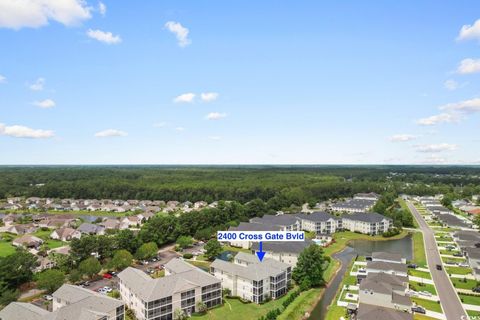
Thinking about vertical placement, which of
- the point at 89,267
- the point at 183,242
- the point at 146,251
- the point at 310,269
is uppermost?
the point at 310,269

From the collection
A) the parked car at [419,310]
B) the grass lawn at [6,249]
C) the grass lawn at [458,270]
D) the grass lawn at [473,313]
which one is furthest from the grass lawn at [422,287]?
the grass lawn at [6,249]

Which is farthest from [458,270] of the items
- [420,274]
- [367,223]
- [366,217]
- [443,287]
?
[366,217]

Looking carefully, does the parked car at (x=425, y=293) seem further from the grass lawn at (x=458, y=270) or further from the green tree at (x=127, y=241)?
the green tree at (x=127, y=241)

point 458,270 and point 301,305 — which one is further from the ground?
point 458,270

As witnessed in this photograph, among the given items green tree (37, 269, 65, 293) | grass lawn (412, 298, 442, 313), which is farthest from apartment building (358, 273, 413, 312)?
green tree (37, 269, 65, 293)

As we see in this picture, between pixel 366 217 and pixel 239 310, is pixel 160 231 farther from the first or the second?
pixel 366 217

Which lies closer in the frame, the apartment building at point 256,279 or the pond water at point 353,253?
the pond water at point 353,253
